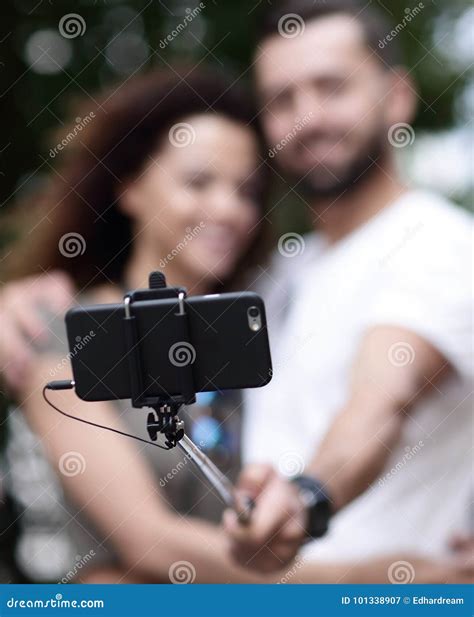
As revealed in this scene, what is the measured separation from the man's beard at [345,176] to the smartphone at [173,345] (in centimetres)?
134

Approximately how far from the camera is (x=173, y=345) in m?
1.16

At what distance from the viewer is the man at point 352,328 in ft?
7.46

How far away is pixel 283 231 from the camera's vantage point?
247cm

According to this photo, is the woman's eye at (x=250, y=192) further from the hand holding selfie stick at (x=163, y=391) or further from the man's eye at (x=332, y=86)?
the hand holding selfie stick at (x=163, y=391)

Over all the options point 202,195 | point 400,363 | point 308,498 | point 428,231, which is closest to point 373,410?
point 400,363

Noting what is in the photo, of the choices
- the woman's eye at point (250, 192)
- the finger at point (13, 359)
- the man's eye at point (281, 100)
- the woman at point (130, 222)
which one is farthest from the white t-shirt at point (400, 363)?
the finger at point (13, 359)

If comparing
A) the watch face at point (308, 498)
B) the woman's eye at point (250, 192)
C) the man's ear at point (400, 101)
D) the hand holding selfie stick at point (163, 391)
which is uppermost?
the man's ear at point (400, 101)

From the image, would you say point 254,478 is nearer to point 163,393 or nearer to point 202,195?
point 202,195

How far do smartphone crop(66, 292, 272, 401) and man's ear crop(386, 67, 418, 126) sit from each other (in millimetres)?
1441

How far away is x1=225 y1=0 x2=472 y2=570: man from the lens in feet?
7.46

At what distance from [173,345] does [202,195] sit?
54.1 inches

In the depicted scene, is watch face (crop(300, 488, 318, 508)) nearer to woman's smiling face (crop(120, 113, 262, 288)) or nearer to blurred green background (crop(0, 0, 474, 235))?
woman's smiling face (crop(120, 113, 262, 288))

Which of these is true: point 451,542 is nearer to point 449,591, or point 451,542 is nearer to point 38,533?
point 449,591

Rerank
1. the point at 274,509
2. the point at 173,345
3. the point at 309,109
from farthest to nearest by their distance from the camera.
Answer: the point at 309,109, the point at 274,509, the point at 173,345
